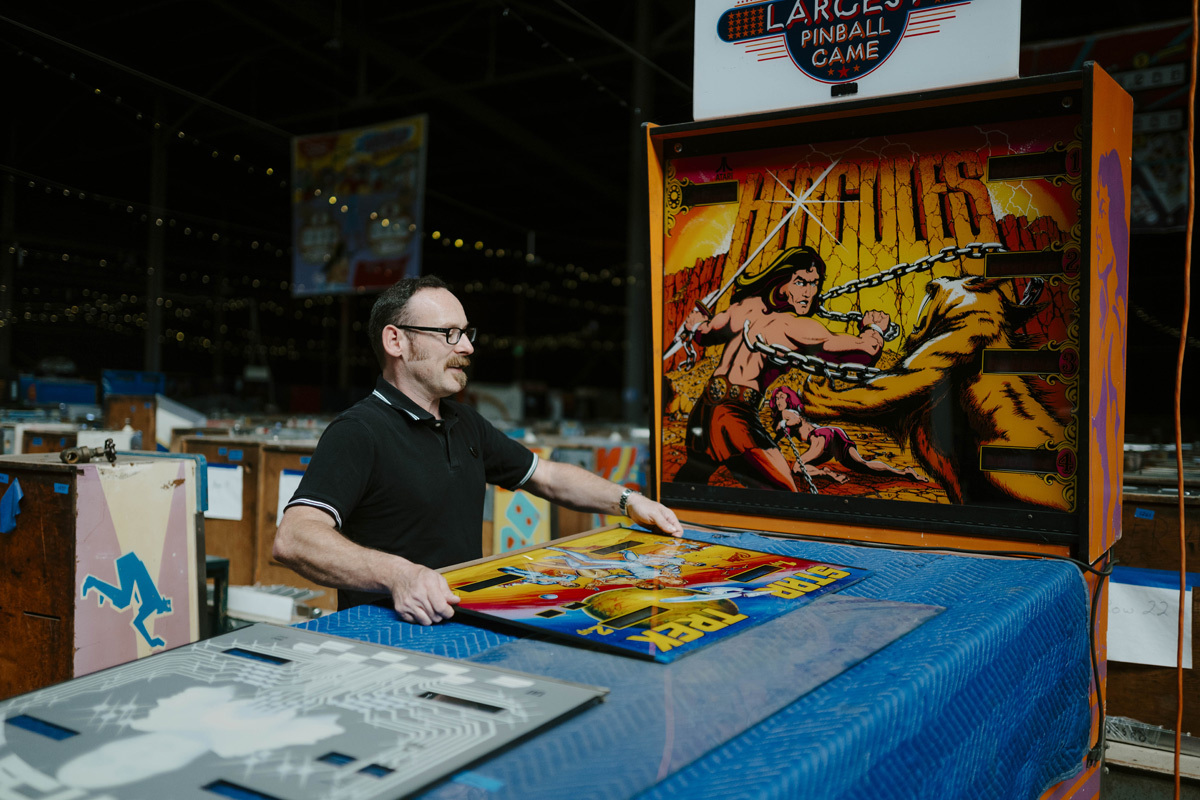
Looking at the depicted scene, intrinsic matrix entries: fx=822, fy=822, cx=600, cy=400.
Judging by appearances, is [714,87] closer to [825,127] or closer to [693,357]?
[825,127]

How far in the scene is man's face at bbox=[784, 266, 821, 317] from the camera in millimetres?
2051

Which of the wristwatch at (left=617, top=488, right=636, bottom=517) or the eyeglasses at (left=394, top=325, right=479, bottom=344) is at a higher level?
the eyeglasses at (left=394, top=325, right=479, bottom=344)

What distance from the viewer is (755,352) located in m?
2.12

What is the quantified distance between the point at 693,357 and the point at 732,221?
0.37 m

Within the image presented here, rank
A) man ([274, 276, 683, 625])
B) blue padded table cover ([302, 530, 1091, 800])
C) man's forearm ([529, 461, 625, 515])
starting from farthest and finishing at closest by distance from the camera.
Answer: man's forearm ([529, 461, 625, 515]) < man ([274, 276, 683, 625]) < blue padded table cover ([302, 530, 1091, 800])

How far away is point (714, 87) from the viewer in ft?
6.97

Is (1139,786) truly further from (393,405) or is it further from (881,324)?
(393,405)

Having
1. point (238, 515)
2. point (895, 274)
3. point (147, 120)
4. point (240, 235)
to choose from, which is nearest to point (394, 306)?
point (895, 274)

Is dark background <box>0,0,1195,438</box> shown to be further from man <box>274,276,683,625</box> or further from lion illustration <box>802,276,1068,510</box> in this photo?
man <box>274,276,683,625</box>

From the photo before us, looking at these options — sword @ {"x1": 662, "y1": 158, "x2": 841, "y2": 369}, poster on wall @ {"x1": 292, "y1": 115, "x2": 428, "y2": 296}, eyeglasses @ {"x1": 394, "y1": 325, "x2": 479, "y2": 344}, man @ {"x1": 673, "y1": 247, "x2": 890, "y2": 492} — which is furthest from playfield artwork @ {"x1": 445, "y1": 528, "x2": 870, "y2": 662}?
poster on wall @ {"x1": 292, "y1": 115, "x2": 428, "y2": 296}

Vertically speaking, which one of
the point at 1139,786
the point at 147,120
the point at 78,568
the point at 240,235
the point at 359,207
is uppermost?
the point at 240,235

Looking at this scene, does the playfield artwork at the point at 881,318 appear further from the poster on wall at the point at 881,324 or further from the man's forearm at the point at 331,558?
the man's forearm at the point at 331,558

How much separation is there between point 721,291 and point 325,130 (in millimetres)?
14149

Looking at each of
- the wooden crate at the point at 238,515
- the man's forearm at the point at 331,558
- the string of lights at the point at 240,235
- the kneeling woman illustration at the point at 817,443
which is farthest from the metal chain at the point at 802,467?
the string of lights at the point at 240,235
